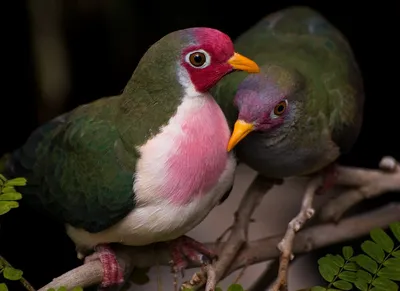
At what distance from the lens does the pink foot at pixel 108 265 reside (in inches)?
45.7

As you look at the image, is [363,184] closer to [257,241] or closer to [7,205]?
[257,241]

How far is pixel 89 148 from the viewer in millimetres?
1113

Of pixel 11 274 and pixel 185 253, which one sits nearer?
pixel 11 274

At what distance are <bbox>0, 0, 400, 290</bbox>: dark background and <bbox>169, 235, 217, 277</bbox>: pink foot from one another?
53cm

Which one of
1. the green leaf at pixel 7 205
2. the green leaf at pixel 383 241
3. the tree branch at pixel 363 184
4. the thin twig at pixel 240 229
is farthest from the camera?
the tree branch at pixel 363 184

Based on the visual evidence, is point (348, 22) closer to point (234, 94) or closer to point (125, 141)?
point (234, 94)

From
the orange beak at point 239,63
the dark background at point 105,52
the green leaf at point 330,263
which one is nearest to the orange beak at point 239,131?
the orange beak at point 239,63

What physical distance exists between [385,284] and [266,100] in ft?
1.09

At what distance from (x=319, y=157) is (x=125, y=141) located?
1.29 ft

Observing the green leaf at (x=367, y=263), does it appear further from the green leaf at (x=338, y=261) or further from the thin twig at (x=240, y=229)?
the thin twig at (x=240, y=229)

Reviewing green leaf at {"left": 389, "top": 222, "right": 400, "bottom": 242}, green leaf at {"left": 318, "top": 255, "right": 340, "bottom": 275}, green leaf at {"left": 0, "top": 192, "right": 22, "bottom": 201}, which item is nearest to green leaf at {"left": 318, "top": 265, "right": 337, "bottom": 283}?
green leaf at {"left": 318, "top": 255, "right": 340, "bottom": 275}

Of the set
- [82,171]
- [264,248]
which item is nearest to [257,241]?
[264,248]

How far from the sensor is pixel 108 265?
1.17 meters

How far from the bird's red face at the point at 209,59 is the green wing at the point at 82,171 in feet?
0.51
